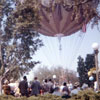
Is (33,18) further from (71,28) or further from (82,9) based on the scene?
(82,9)

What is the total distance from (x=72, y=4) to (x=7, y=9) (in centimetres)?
917

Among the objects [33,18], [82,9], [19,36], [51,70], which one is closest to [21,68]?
[19,36]

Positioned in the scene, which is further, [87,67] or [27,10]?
[87,67]

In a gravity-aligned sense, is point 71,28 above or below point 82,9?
above

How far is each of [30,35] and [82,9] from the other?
8.19 metres

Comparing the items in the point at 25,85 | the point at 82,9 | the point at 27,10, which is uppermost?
the point at 27,10

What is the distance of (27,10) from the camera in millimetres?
15188

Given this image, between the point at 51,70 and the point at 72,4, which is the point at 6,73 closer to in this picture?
the point at 72,4

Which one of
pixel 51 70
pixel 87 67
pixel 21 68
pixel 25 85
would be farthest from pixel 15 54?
pixel 51 70

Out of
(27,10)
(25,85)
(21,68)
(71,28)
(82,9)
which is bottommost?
(25,85)

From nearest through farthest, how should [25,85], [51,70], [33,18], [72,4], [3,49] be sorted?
[72,4] < [25,85] < [33,18] < [3,49] < [51,70]

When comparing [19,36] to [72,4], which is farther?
[19,36]

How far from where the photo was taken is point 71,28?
16219 millimetres

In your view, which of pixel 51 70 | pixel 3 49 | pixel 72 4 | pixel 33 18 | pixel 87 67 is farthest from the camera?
pixel 51 70
